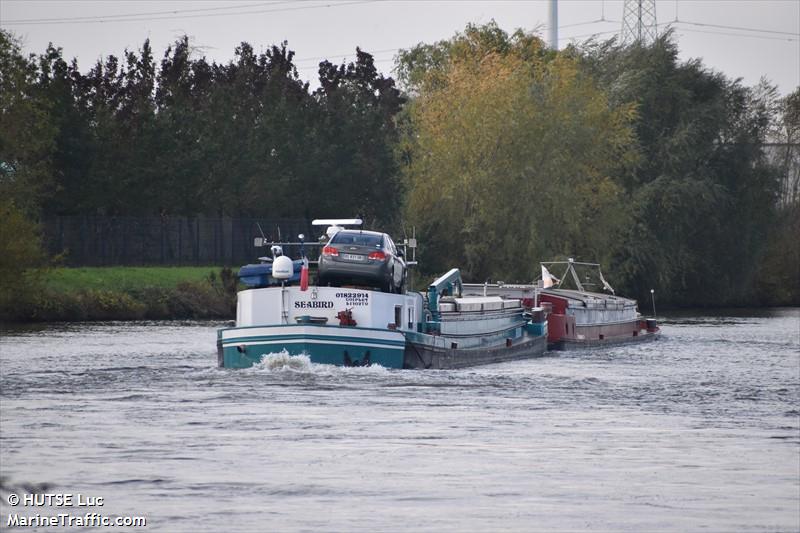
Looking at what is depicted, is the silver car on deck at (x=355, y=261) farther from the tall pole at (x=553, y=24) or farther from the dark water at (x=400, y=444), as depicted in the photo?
the tall pole at (x=553, y=24)

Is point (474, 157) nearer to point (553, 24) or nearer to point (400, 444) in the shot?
point (553, 24)

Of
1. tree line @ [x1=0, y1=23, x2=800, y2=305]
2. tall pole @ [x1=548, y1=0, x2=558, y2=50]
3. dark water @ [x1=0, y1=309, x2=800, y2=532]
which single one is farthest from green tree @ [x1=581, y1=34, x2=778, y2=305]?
dark water @ [x1=0, y1=309, x2=800, y2=532]

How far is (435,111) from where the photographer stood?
9094 cm

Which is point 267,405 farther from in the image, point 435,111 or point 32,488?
point 435,111

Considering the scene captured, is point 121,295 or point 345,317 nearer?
point 345,317

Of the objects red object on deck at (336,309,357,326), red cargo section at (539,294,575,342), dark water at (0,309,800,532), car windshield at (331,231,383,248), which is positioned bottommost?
dark water at (0,309,800,532)

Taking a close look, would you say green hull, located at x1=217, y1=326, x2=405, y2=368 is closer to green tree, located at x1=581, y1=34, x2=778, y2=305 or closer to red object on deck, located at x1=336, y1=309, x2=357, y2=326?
red object on deck, located at x1=336, y1=309, x2=357, y2=326

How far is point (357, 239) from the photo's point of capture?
147 feet

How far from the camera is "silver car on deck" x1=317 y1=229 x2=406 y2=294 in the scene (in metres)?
44.4

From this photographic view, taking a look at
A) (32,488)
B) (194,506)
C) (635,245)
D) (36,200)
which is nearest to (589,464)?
(194,506)

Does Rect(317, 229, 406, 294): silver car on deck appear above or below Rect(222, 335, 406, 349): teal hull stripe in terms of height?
above

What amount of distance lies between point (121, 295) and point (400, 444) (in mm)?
47984

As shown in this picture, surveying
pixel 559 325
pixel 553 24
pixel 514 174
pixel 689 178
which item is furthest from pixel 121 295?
pixel 553 24

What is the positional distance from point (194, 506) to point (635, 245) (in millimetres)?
72761
